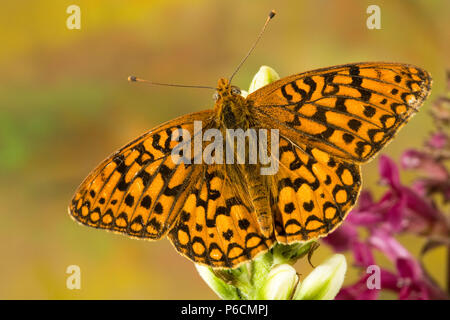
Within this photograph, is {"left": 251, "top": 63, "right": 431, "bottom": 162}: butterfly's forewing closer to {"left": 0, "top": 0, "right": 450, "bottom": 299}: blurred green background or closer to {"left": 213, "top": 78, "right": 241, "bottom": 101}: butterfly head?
{"left": 213, "top": 78, "right": 241, "bottom": 101}: butterfly head

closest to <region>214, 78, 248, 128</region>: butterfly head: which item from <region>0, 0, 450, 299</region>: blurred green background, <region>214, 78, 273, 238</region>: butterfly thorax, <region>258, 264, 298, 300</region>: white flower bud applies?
<region>214, 78, 273, 238</region>: butterfly thorax

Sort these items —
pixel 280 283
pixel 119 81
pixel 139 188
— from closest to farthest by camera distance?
pixel 280 283, pixel 139 188, pixel 119 81

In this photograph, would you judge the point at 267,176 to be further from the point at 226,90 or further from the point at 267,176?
the point at 226,90

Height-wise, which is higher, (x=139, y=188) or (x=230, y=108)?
(x=230, y=108)

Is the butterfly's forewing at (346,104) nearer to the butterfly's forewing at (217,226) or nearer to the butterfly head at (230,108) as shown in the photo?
the butterfly head at (230,108)

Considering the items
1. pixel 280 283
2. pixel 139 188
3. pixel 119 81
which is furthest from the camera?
pixel 119 81

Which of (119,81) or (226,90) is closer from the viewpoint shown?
(226,90)

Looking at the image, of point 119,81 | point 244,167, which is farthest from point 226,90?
point 119,81

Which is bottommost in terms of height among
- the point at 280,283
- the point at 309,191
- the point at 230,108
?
the point at 280,283

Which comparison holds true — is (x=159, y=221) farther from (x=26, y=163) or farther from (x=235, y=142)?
(x=26, y=163)
